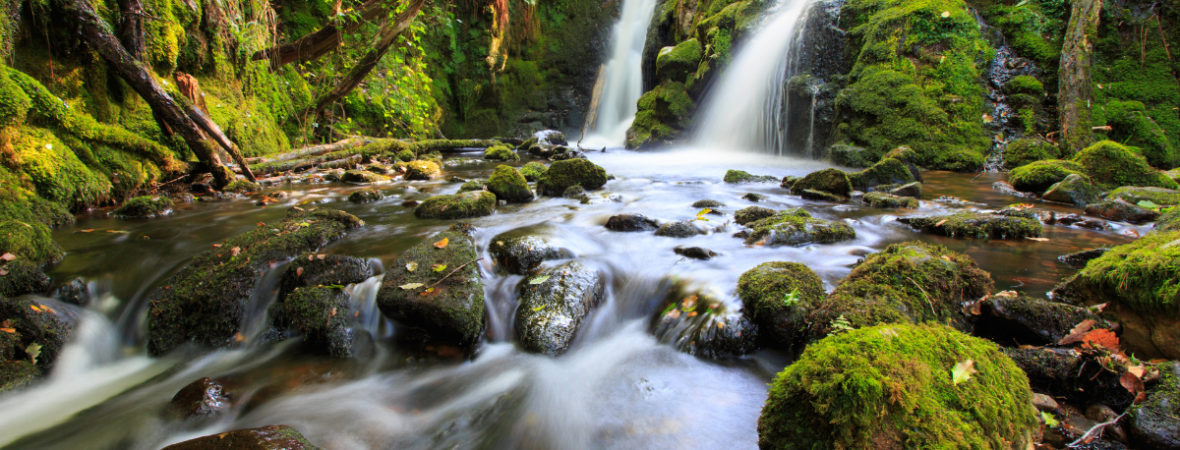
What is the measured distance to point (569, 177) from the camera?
7.98 m

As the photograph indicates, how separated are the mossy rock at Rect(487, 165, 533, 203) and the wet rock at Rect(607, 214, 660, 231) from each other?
222cm

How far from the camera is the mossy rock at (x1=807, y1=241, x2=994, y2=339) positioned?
2.48m

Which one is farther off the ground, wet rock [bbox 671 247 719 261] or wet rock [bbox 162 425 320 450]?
wet rock [bbox 671 247 719 261]

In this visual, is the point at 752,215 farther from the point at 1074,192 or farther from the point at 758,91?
the point at 758,91

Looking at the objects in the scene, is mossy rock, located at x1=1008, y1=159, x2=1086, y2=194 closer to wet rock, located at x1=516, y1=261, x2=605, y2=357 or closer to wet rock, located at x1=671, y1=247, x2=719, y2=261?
wet rock, located at x1=671, y1=247, x2=719, y2=261

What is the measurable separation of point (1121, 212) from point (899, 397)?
6.73m

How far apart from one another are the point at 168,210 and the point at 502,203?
169 inches

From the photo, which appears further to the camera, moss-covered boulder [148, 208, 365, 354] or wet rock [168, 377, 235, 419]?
moss-covered boulder [148, 208, 365, 354]

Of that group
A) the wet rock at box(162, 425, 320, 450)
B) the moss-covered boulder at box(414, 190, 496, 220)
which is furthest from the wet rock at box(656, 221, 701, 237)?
the wet rock at box(162, 425, 320, 450)

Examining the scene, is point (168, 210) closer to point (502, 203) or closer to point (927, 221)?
point (502, 203)

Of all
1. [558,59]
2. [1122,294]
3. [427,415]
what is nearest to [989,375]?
[1122,294]

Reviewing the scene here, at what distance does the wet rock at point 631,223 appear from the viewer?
17.4 ft

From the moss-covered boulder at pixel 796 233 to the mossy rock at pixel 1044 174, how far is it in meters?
4.83

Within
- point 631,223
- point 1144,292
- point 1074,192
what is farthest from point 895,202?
point 1144,292
